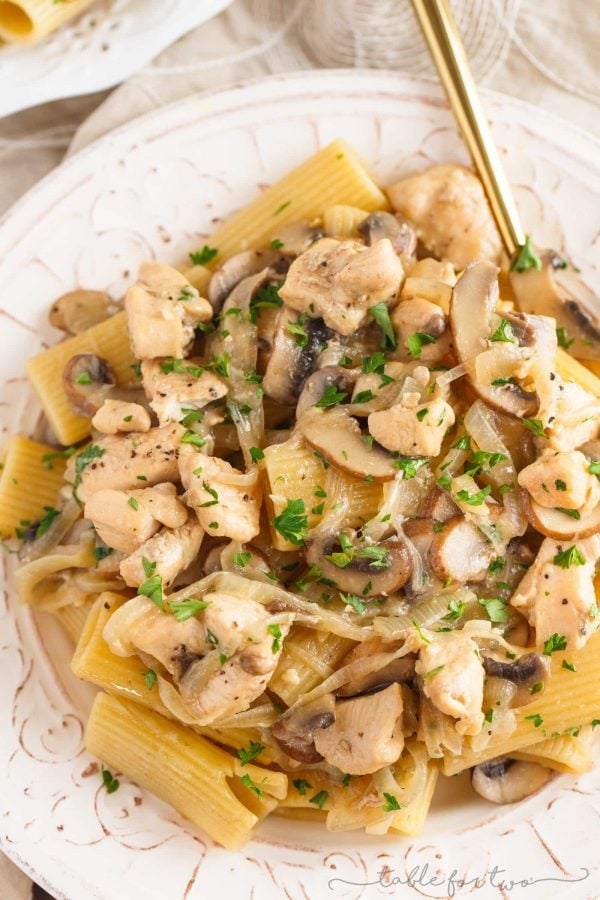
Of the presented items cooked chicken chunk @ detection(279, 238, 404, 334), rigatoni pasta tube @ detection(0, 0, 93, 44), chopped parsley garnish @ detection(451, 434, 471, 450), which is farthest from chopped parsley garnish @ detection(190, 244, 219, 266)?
chopped parsley garnish @ detection(451, 434, 471, 450)

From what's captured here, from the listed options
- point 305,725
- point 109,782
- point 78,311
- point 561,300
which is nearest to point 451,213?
point 561,300

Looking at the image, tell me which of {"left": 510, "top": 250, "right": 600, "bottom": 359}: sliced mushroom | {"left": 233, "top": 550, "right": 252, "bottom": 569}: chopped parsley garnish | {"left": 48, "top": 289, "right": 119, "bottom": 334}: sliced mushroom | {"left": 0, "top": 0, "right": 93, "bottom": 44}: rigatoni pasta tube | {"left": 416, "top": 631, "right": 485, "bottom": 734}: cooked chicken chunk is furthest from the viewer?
{"left": 0, "top": 0, "right": 93, "bottom": 44}: rigatoni pasta tube

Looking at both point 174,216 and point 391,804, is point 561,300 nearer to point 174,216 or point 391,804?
point 174,216

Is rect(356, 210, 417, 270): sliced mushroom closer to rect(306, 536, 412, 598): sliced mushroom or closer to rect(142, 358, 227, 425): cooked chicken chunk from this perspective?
rect(142, 358, 227, 425): cooked chicken chunk

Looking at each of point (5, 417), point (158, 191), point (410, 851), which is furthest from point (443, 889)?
point (158, 191)

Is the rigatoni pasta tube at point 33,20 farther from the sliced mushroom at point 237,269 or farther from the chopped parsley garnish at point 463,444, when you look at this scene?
the chopped parsley garnish at point 463,444

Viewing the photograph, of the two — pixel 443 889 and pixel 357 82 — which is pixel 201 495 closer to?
pixel 443 889
